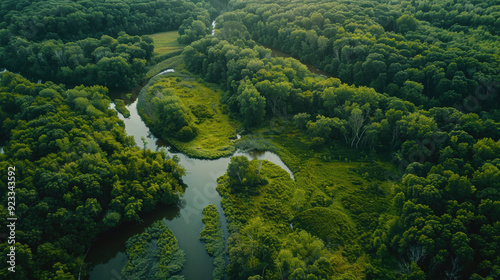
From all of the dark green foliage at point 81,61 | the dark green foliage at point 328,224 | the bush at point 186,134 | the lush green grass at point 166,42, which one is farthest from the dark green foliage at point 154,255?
the lush green grass at point 166,42

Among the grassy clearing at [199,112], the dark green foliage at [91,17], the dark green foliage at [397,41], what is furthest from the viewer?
the dark green foliage at [91,17]

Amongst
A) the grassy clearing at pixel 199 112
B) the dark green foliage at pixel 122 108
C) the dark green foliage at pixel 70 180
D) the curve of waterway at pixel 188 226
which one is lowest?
the dark green foliage at pixel 122 108

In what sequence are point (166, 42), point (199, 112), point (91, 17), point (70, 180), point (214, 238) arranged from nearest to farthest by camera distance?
point (214, 238)
point (70, 180)
point (199, 112)
point (91, 17)
point (166, 42)

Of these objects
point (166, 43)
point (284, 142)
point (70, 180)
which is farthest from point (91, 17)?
point (284, 142)

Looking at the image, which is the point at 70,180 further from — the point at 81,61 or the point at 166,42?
the point at 166,42

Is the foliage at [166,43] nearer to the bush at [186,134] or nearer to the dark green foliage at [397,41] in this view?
the dark green foliage at [397,41]

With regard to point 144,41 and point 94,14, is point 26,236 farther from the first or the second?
point 94,14

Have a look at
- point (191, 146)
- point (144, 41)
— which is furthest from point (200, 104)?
point (144, 41)
